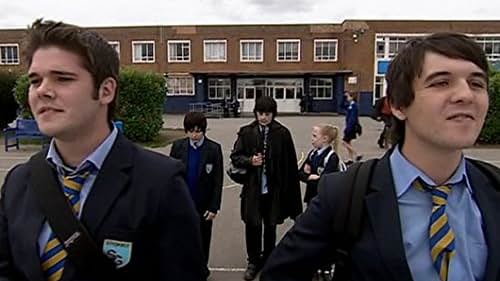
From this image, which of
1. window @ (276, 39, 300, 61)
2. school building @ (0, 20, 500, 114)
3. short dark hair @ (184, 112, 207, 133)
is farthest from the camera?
window @ (276, 39, 300, 61)

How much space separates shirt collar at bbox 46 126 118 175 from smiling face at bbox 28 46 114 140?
0.10 metres

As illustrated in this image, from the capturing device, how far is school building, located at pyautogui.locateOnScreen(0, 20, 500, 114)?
4294 centimetres

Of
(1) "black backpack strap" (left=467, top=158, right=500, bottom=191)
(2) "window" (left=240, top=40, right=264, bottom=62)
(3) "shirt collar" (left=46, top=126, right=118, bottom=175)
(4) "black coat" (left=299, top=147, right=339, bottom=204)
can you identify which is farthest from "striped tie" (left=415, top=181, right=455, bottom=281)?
(2) "window" (left=240, top=40, right=264, bottom=62)

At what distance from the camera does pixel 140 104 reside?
57.0ft

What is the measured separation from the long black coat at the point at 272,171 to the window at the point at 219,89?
39.7 meters

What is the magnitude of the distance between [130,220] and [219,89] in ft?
144

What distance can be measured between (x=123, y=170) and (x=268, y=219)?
11.9 ft

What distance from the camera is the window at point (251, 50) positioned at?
44562 mm

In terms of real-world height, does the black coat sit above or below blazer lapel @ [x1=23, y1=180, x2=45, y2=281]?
below

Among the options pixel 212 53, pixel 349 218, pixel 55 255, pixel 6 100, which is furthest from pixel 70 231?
pixel 212 53

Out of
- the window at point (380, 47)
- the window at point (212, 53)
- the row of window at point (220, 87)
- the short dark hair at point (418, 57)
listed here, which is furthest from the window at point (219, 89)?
the short dark hair at point (418, 57)

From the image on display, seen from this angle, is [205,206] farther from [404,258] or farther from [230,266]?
[404,258]

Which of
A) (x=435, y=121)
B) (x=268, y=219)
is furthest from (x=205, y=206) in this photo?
(x=435, y=121)

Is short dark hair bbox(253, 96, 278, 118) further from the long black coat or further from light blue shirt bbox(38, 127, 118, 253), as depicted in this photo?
light blue shirt bbox(38, 127, 118, 253)
